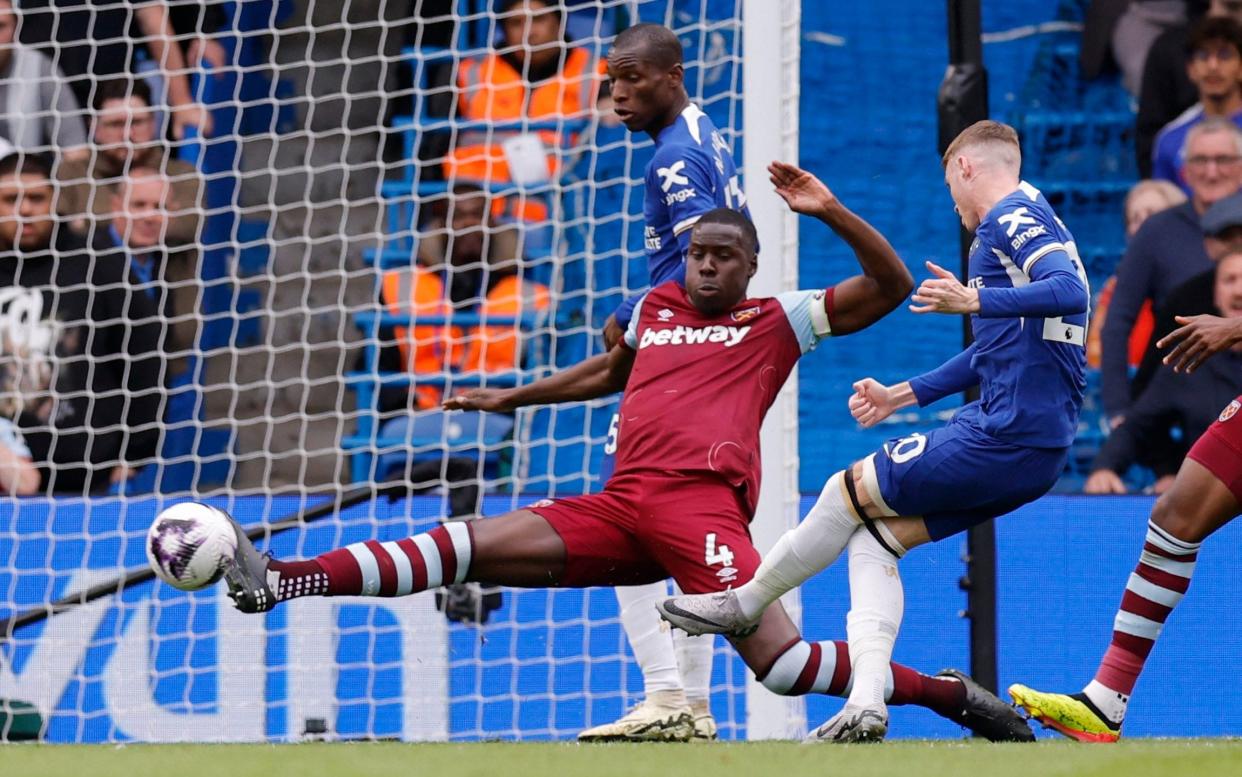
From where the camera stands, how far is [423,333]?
8195mm

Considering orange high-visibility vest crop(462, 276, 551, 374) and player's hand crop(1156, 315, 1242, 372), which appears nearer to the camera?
player's hand crop(1156, 315, 1242, 372)

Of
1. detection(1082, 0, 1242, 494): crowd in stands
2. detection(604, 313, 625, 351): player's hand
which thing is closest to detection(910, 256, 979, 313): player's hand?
detection(604, 313, 625, 351): player's hand

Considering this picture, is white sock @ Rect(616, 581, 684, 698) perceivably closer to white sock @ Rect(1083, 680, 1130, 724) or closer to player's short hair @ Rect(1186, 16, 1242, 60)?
white sock @ Rect(1083, 680, 1130, 724)

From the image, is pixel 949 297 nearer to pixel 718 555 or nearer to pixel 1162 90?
pixel 718 555

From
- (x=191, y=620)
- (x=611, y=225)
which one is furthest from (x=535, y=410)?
(x=191, y=620)

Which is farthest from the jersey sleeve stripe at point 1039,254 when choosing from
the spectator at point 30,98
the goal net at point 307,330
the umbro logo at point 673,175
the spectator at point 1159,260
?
the spectator at point 30,98

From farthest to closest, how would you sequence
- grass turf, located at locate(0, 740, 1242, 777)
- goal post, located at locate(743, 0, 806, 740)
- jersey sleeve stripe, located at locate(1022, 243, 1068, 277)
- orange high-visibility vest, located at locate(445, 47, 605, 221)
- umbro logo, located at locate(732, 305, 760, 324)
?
orange high-visibility vest, located at locate(445, 47, 605, 221) → goal post, located at locate(743, 0, 806, 740) → umbro logo, located at locate(732, 305, 760, 324) → jersey sleeve stripe, located at locate(1022, 243, 1068, 277) → grass turf, located at locate(0, 740, 1242, 777)

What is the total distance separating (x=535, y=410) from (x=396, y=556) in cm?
339

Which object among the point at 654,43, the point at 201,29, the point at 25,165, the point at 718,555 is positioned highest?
the point at 654,43

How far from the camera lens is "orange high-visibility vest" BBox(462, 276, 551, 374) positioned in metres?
8.02

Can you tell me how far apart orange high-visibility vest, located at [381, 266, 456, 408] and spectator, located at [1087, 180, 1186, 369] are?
109 inches

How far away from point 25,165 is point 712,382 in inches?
163

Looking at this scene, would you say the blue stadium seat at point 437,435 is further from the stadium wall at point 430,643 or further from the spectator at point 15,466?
the spectator at point 15,466

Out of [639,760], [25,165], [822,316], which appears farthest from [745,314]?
[25,165]
